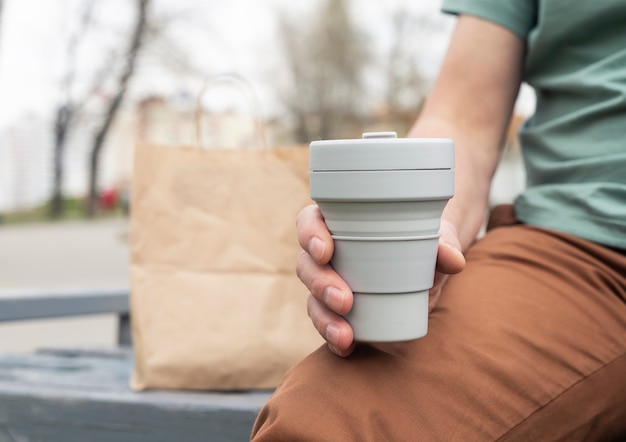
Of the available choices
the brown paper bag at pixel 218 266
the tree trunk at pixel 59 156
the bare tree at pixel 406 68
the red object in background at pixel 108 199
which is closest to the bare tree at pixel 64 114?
the tree trunk at pixel 59 156

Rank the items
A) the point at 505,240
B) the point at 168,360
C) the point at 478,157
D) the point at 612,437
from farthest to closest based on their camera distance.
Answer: the point at 168,360
the point at 478,157
the point at 505,240
the point at 612,437

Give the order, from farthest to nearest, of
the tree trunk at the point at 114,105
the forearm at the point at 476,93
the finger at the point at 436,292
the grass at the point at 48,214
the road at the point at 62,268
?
the grass at the point at 48,214, the tree trunk at the point at 114,105, the road at the point at 62,268, the forearm at the point at 476,93, the finger at the point at 436,292

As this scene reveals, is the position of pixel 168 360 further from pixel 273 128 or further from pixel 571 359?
pixel 273 128

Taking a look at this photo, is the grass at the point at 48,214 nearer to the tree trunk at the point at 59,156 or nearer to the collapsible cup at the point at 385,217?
the tree trunk at the point at 59,156

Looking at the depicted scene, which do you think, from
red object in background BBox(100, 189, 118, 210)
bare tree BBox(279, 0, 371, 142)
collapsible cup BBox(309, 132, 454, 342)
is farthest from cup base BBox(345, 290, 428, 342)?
bare tree BBox(279, 0, 371, 142)

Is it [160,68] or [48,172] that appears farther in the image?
[48,172]

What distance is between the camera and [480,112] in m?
1.27

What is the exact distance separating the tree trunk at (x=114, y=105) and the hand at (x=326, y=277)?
12.4 metres

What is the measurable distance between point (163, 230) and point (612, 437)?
984 millimetres

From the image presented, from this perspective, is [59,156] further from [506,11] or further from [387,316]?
[387,316]

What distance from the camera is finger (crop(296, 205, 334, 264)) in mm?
759

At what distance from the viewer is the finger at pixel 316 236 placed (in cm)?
76

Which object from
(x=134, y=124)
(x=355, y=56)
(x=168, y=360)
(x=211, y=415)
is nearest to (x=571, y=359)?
(x=211, y=415)

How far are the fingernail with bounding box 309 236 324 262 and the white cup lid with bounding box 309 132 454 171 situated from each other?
8 cm
